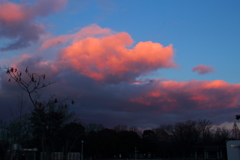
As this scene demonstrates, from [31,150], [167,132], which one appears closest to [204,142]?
[167,132]

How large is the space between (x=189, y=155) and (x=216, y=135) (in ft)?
48.9

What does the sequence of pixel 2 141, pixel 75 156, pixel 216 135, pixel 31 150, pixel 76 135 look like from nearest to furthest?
pixel 2 141
pixel 31 150
pixel 75 156
pixel 76 135
pixel 216 135

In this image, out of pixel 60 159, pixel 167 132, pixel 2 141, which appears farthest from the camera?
pixel 167 132

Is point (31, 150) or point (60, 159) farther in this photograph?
point (60, 159)

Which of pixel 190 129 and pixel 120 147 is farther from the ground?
pixel 190 129

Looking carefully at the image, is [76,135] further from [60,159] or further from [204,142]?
[204,142]

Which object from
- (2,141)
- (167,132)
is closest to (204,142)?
(167,132)

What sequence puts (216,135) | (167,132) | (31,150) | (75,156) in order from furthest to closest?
(167,132), (216,135), (75,156), (31,150)

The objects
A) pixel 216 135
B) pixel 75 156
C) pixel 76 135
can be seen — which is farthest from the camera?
pixel 216 135

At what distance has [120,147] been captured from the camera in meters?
95.3

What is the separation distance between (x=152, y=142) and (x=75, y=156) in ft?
173

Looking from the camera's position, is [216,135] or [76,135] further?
[216,135]

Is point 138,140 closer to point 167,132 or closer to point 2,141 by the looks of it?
point 167,132

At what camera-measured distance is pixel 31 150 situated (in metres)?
42.7
